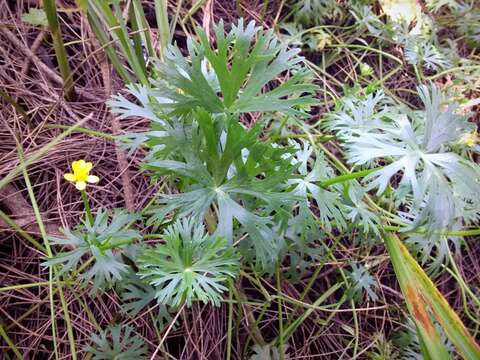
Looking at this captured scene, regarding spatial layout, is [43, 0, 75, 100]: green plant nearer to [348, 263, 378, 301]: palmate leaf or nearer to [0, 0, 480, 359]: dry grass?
[0, 0, 480, 359]: dry grass

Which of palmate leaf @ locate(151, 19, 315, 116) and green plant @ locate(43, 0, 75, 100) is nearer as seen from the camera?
palmate leaf @ locate(151, 19, 315, 116)

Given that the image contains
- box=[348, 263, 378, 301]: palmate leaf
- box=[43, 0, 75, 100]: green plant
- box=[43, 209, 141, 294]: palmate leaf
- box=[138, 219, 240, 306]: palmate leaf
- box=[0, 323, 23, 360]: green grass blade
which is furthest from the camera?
box=[348, 263, 378, 301]: palmate leaf

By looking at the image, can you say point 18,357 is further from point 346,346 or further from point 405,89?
point 405,89

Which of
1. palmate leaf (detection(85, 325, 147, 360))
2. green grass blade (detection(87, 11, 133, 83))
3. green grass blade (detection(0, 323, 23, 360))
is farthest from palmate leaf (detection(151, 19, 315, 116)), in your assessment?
green grass blade (detection(0, 323, 23, 360))

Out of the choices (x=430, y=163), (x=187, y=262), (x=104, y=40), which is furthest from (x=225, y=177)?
(x=104, y=40)

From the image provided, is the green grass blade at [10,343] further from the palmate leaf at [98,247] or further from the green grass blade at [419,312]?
the green grass blade at [419,312]

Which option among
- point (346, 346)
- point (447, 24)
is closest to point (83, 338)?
point (346, 346)

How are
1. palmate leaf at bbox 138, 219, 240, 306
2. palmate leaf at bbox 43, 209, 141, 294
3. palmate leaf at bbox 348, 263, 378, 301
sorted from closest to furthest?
palmate leaf at bbox 138, 219, 240, 306 < palmate leaf at bbox 43, 209, 141, 294 < palmate leaf at bbox 348, 263, 378, 301

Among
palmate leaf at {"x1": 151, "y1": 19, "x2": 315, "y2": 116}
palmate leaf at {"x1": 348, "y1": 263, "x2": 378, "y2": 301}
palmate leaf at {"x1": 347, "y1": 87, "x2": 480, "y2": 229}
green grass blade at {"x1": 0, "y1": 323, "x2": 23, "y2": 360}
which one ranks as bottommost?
palmate leaf at {"x1": 348, "y1": 263, "x2": 378, "y2": 301}
